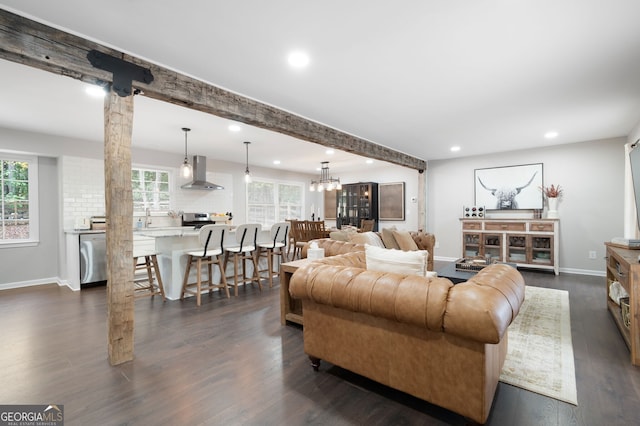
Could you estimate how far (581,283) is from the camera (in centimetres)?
479

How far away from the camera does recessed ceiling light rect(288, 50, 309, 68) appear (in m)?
2.41

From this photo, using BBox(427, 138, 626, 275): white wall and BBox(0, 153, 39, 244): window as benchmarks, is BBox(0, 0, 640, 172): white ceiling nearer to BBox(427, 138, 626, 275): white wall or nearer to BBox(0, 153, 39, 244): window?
BBox(0, 153, 39, 244): window

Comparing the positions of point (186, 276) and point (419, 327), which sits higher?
point (419, 327)

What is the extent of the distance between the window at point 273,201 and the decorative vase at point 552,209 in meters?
6.38

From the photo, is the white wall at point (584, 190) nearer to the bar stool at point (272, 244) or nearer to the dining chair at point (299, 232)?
the dining chair at point (299, 232)

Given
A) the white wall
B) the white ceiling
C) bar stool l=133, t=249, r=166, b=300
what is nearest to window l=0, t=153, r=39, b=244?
the white ceiling

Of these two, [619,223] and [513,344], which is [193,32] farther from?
[619,223]

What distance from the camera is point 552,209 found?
569 centimetres

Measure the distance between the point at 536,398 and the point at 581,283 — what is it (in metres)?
4.06

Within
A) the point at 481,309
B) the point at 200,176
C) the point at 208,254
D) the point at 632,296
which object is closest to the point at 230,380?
the point at 481,309

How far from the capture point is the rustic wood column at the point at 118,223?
2.33m

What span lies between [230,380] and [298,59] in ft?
8.41

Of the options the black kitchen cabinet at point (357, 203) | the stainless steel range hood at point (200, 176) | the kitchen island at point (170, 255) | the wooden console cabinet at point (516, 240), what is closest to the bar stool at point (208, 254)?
the kitchen island at point (170, 255)

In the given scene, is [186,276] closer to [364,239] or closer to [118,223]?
[118,223]
